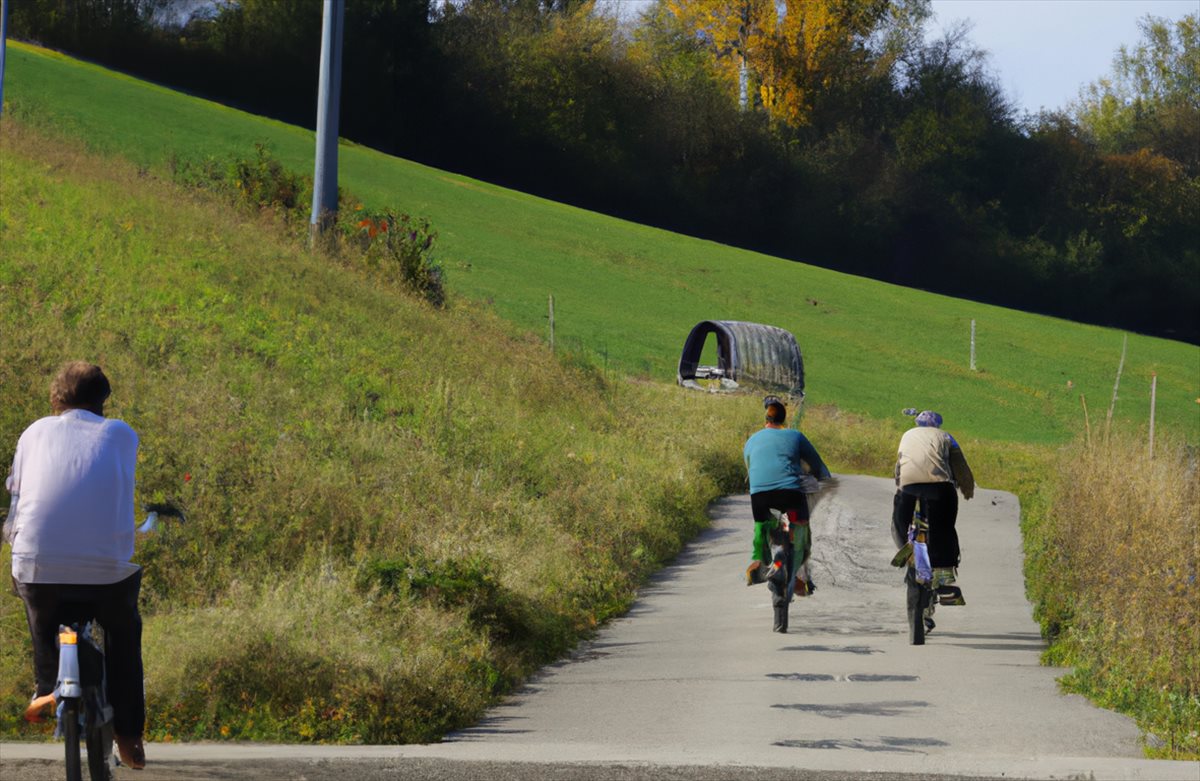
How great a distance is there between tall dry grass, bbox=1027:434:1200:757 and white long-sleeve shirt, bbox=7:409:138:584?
567 centimetres

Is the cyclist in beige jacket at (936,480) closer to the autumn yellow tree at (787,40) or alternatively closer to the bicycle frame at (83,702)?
the bicycle frame at (83,702)

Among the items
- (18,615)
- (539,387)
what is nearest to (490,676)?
(18,615)

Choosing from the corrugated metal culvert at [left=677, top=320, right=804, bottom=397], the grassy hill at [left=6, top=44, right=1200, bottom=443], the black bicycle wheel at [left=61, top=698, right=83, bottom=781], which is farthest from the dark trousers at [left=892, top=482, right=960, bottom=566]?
the grassy hill at [left=6, top=44, right=1200, bottom=443]

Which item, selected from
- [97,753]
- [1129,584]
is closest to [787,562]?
[1129,584]

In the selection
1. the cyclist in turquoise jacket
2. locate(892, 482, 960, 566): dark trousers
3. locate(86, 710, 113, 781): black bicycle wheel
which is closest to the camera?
locate(86, 710, 113, 781): black bicycle wheel

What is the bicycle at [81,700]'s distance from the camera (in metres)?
6.30

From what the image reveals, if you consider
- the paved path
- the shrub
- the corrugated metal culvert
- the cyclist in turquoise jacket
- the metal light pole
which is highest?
the metal light pole

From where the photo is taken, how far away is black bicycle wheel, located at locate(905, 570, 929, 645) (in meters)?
12.3

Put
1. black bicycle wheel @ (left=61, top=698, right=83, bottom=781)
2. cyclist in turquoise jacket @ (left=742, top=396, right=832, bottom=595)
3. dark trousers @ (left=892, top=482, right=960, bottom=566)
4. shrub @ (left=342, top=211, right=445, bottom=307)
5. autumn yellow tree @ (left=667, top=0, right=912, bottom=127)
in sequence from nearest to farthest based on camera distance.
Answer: black bicycle wheel @ (left=61, top=698, right=83, bottom=781), dark trousers @ (left=892, top=482, right=960, bottom=566), cyclist in turquoise jacket @ (left=742, top=396, right=832, bottom=595), shrub @ (left=342, top=211, right=445, bottom=307), autumn yellow tree @ (left=667, top=0, right=912, bottom=127)

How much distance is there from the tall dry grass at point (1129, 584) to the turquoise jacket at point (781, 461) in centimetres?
242

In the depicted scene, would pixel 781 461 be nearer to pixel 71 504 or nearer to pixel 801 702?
pixel 801 702

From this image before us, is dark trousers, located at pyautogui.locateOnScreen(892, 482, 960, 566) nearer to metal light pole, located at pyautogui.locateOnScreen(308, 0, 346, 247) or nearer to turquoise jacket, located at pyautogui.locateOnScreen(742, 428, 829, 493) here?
turquoise jacket, located at pyautogui.locateOnScreen(742, 428, 829, 493)

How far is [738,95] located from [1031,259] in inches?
636

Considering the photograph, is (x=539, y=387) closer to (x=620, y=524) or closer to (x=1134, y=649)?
(x=620, y=524)
